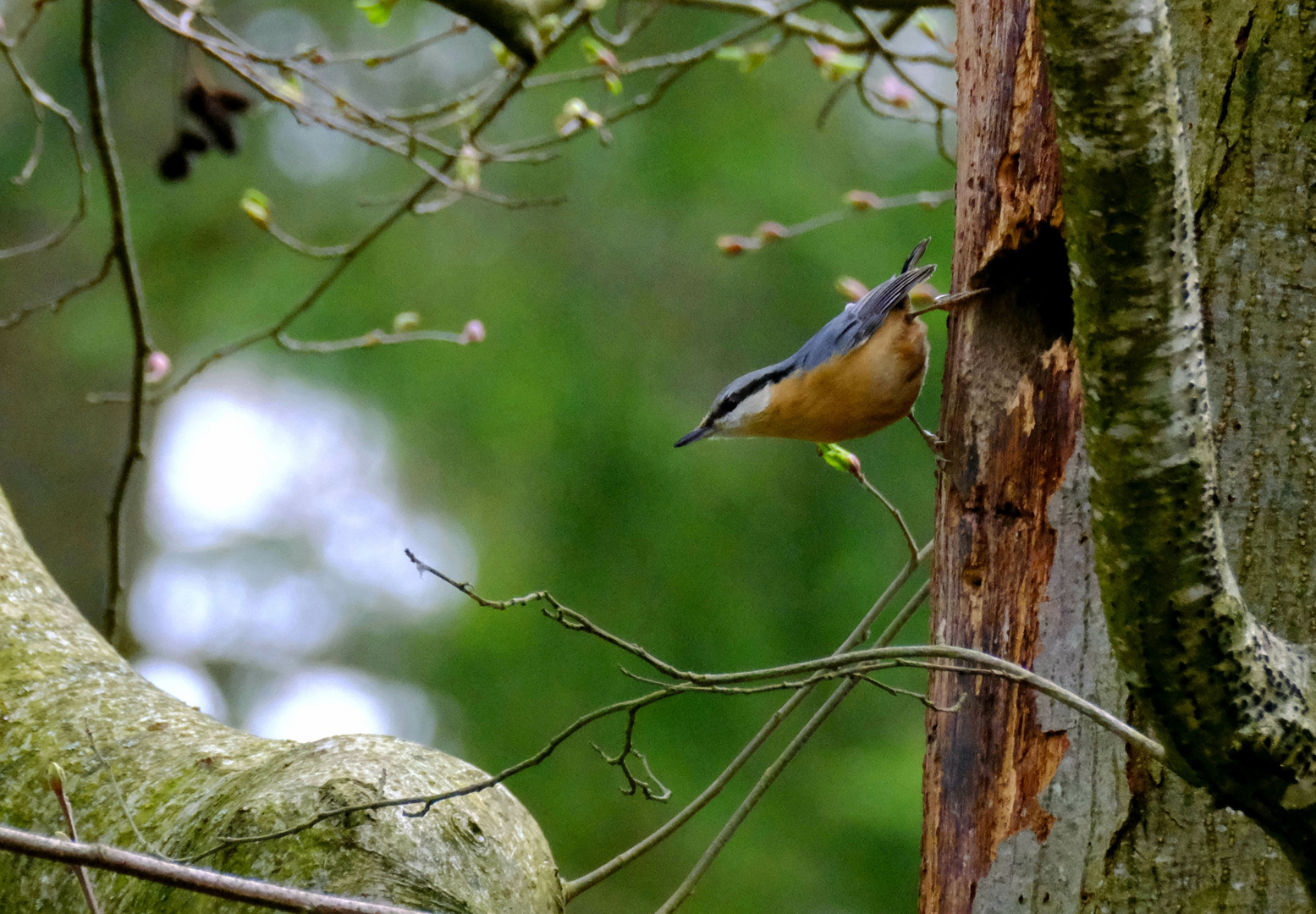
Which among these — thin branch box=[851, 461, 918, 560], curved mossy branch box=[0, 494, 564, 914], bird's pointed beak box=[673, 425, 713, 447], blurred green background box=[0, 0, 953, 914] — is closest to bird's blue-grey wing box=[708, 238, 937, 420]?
bird's pointed beak box=[673, 425, 713, 447]

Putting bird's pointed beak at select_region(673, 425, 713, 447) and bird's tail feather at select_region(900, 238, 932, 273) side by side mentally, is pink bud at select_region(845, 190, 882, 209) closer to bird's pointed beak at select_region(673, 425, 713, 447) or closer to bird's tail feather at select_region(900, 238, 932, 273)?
bird's tail feather at select_region(900, 238, 932, 273)

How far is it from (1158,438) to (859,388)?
1.39 meters

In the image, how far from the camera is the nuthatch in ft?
7.55

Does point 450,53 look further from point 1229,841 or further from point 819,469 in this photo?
point 1229,841

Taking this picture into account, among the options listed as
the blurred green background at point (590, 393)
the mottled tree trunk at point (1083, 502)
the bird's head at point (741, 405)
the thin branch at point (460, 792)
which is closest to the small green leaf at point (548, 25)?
the bird's head at point (741, 405)

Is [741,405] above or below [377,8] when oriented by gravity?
below

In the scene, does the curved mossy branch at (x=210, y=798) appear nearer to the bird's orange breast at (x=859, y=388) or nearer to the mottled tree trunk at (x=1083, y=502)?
the mottled tree trunk at (x=1083, y=502)

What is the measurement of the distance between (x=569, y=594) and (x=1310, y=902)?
129 inches

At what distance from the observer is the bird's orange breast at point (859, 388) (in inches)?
90.5

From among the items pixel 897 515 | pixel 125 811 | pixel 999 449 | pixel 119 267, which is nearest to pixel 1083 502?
pixel 999 449

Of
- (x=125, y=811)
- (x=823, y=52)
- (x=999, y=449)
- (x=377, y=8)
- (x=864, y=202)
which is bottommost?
(x=125, y=811)

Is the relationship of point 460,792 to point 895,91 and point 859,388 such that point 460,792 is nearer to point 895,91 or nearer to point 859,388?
point 859,388

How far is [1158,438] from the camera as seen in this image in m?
0.91

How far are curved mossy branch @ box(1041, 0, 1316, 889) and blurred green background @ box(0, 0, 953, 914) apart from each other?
2933 mm
